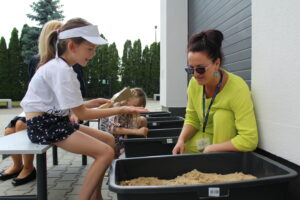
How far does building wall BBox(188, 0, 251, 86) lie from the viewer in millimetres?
3328

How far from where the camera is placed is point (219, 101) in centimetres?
226

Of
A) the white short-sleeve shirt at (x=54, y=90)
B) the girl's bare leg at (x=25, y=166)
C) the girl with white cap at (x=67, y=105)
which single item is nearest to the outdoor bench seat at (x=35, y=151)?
the girl with white cap at (x=67, y=105)

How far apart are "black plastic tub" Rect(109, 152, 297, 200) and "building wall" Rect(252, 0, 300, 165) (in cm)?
18

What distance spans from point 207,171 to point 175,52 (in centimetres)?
501

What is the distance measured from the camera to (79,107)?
8.17 feet

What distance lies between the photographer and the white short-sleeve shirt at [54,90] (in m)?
2.38

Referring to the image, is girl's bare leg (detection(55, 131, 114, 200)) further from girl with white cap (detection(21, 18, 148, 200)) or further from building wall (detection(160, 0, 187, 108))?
building wall (detection(160, 0, 187, 108))

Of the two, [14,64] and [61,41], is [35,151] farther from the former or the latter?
[14,64]

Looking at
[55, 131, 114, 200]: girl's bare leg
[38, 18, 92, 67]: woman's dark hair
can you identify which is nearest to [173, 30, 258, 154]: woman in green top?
[55, 131, 114, 200]: girl's bare leg

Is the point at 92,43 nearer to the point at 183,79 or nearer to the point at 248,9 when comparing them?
the point at 248,9

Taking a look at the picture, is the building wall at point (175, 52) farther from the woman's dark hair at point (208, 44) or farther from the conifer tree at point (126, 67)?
the conifer tree at point (126, 67)

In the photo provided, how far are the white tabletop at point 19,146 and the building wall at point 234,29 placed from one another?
5.27ft

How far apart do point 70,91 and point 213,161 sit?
1.13m

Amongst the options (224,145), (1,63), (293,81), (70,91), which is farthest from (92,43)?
(1,63)
